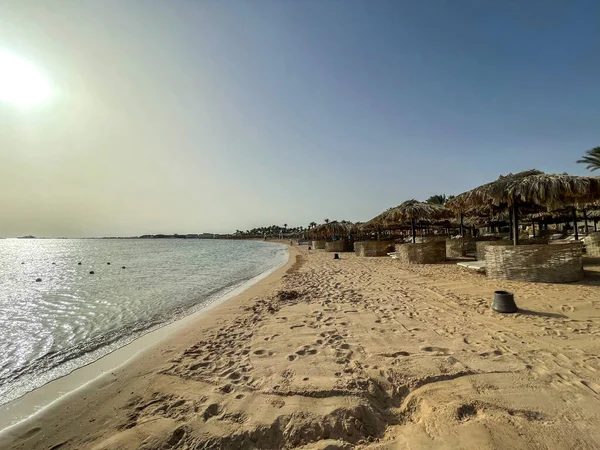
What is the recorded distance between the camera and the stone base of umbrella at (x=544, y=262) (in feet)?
21.7

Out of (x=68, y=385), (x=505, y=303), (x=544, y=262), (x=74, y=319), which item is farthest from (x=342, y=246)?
(x=68, y=385)

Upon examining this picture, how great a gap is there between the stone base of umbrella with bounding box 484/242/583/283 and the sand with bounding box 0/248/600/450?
1.52m

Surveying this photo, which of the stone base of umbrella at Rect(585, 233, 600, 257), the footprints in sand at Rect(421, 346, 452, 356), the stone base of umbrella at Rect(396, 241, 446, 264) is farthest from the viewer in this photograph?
the stone base of umbrella at Rect(396, 241, 446, 264)

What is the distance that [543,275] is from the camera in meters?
6.73

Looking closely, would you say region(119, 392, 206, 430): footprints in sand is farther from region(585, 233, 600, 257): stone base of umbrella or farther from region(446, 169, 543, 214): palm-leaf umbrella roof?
region(585, 233, 600, 257): stone base of umbrella

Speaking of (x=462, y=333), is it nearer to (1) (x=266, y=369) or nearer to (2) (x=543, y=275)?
(1) (x=266, y=369)

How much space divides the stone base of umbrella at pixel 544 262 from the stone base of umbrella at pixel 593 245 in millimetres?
5570

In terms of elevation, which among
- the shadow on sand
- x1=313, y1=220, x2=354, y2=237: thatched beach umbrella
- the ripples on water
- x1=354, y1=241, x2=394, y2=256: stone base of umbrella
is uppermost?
x1=313, y1=220, x2=354, y2=237: thatched beach umbrella

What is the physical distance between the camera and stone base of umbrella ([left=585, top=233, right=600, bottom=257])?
34.4 feet

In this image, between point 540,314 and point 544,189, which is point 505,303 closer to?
point 540,314

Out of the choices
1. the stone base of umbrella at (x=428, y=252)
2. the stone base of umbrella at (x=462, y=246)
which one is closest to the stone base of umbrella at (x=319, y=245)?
the stone base of umbrella at (x=462, y=246)

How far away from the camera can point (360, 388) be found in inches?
108

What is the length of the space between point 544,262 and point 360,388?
21.9 ft

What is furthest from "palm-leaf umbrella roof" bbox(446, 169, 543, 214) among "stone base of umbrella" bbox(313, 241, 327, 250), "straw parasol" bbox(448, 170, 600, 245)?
"stone base of umbrella" bbox(313, 241, 327, 250)
